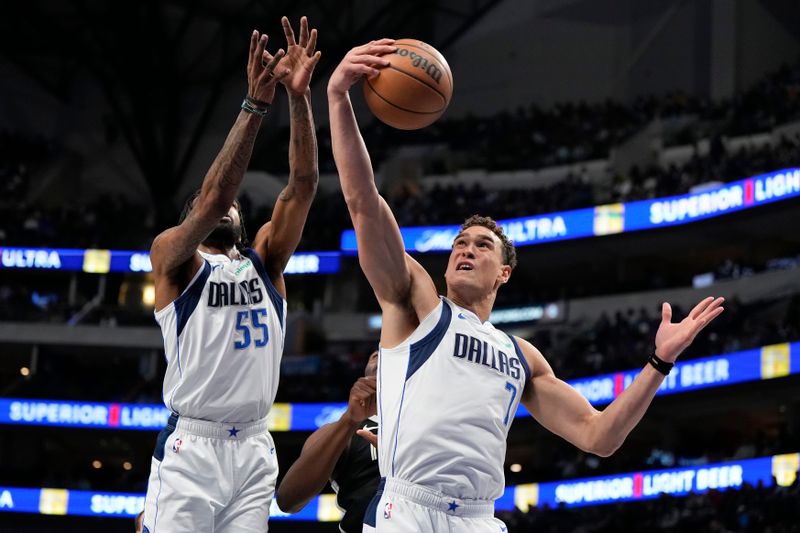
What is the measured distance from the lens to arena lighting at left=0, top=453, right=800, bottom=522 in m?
19.8

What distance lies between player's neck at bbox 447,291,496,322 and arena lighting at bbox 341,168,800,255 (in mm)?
19882

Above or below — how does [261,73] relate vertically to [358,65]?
above

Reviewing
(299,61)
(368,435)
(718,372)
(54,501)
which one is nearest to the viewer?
(368,435)

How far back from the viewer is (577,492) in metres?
22.3

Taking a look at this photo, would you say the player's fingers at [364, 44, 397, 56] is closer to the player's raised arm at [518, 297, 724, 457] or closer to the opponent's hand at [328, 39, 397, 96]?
the opponent's hand at [328, 39, 397, 96]

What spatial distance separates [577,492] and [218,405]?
718 inches

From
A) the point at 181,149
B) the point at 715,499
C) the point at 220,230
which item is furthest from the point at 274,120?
the point at 220,230

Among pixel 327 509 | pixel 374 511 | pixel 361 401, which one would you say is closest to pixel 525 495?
pixel 327 509

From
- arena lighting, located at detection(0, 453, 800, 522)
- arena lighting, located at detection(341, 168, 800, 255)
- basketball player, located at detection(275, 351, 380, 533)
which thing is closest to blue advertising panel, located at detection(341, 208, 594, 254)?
arena lighting, located at detection(341, 168, 800, 255)

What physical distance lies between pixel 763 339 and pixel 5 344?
20.2m

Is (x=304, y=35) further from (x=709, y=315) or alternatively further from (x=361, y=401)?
(x=709, y=315)

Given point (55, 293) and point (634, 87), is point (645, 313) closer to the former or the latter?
point (634, 87)

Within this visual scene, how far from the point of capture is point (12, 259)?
30766mm

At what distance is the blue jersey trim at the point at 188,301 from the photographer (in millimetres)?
5129
